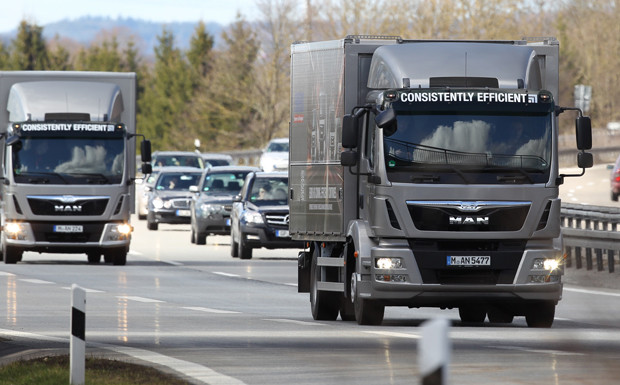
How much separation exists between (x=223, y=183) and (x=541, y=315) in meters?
20.9

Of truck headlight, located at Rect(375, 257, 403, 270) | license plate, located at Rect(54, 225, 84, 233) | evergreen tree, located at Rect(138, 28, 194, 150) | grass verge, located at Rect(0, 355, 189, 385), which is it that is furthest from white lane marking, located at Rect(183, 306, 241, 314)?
evergreen tree, located at Rect(138, 28, 194, 150)

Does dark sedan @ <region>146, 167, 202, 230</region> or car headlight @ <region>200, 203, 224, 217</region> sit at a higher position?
car headlight @ <region>200, 203, 224, 217</region>

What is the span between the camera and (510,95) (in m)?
16.6

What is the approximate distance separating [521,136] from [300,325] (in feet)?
9.44

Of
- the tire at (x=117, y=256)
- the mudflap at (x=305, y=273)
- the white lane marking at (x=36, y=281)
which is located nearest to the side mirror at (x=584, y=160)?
the mudflap at (x=305, y=273)

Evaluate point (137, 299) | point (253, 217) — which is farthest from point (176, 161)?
point (137, 299)

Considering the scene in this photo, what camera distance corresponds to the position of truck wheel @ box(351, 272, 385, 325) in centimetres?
1697

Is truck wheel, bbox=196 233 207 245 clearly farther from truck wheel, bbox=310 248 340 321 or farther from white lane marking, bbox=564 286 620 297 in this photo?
truck wheel, bbox=310 248 340 321

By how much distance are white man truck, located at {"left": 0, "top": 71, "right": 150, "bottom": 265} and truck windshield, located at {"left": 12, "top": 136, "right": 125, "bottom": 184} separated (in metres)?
0.02

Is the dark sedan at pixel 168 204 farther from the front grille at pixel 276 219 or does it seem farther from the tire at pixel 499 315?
the tire at pixel 499 315

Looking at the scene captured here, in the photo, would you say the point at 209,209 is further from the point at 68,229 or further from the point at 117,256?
the point at 68,229

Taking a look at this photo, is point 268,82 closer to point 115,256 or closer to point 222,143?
point 222,143

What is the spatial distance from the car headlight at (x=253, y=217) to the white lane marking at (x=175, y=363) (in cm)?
1585

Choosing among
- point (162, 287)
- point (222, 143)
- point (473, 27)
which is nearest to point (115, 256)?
point (162, 287)
